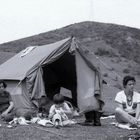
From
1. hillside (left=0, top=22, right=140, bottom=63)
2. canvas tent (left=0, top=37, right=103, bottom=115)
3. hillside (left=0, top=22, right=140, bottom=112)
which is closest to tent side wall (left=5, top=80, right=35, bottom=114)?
canvas tent (left=0, top=37, right=103, bottom=115)

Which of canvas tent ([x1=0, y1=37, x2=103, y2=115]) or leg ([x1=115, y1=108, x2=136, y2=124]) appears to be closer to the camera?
leg ([x1=115, y1=108, x2=136, y2=124])

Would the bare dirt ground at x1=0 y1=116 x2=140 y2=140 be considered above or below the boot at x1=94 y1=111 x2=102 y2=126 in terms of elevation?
below

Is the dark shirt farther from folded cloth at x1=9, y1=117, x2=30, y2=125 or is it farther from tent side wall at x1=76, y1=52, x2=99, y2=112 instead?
tent side wall at x1=76, y1=52, x2=99, y2=112

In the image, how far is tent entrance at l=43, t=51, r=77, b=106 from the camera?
48.3ft

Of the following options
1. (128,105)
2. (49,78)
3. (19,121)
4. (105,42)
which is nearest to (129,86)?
(128,105)

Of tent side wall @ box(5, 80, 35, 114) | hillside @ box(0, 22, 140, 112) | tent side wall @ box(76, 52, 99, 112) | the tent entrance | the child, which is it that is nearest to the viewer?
the child

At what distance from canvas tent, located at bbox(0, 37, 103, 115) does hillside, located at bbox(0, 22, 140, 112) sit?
20302 millimetres

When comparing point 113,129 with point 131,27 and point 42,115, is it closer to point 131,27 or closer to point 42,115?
point 42,115

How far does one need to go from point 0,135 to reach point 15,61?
6.47 metres

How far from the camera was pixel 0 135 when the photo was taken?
9008 millimetres

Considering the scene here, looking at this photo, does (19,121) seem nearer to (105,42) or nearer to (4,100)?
(4,100)

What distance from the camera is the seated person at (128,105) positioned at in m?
10.0

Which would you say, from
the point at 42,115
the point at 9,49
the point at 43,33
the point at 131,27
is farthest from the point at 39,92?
the point at 131,27

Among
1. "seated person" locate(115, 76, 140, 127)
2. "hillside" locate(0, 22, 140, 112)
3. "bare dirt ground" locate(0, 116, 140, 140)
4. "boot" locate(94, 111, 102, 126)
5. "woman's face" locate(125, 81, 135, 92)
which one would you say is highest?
"hillside" locate(0, 22, 140, 112)
